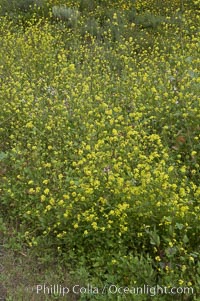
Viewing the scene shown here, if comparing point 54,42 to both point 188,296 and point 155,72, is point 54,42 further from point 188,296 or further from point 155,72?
point 188,296

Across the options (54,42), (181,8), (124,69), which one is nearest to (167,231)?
(124,69)

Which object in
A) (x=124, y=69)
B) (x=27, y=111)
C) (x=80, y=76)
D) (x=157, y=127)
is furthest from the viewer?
(x=124, y=69)

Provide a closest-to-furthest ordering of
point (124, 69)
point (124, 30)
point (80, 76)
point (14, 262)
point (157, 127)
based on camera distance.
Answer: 1. point (14, 262)
2. point (157, 127)
3. point (80, 76)
4. point (124, 69)
5. point (124, 30)

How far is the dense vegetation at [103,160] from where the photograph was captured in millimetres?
3096

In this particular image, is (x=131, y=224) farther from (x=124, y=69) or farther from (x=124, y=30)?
(x=124, y=30)

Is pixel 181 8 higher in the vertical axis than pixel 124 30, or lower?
higher

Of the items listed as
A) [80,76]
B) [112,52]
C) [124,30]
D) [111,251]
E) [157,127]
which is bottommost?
[111,251]

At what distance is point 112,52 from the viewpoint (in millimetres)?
6145

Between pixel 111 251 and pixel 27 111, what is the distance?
220 centimetres

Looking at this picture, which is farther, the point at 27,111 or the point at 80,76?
the point at 80,76

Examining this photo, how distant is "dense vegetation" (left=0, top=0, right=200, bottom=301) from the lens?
310 centimetres

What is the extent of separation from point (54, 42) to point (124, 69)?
1.53 metres

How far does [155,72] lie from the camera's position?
17.2ft

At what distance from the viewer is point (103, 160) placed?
3.70m
